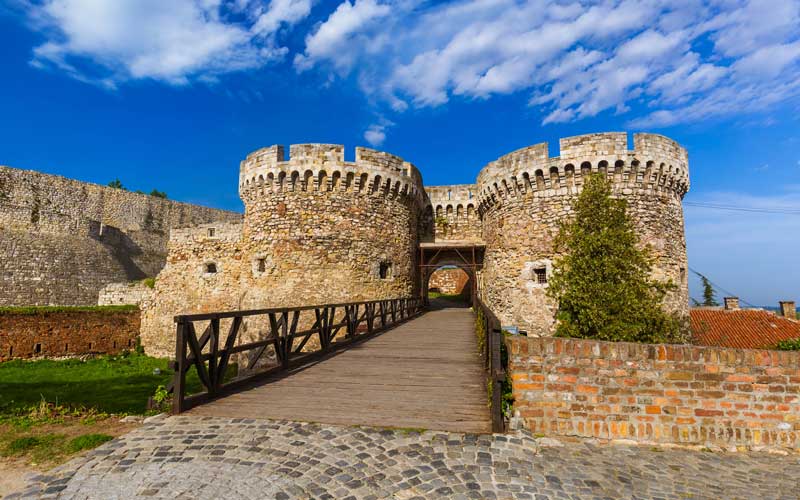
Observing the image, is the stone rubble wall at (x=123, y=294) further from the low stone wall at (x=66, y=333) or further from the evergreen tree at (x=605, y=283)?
the evergreen tree at (x=605, y=283)

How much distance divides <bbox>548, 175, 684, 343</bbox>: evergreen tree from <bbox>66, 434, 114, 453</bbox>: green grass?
35.7 feet

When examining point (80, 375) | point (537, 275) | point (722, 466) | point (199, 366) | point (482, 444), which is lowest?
point (80, 375)

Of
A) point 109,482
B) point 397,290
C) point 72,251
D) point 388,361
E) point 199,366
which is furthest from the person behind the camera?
point 72,251

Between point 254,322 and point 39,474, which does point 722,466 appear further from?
point 254,322

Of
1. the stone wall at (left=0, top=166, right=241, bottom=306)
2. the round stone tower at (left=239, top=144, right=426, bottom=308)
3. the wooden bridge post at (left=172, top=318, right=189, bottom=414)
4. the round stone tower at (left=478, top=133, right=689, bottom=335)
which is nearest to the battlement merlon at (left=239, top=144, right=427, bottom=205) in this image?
the round stone tower at (left=239, top=144, right=426, bottom=308)

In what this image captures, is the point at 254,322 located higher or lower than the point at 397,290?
lower

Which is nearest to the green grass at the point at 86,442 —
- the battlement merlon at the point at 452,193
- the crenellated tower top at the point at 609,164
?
the crenellated tower top at the point at 609,164

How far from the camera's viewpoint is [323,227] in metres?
13.4

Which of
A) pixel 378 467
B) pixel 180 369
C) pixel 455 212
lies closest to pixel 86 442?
pixel 180 369

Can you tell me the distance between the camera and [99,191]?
26672mm

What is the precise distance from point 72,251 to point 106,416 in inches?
856

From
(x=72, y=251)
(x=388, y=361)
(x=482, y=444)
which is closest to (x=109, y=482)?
(x=482, y=444)

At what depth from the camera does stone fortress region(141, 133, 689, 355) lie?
1309 centimetres

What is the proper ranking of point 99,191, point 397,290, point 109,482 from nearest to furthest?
point 109,482 < point 397,290 < point 99,191
